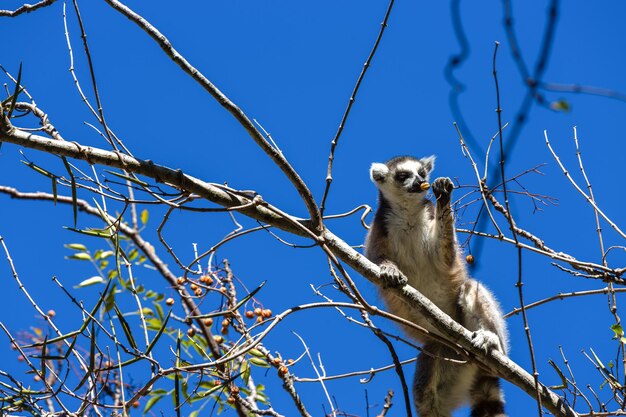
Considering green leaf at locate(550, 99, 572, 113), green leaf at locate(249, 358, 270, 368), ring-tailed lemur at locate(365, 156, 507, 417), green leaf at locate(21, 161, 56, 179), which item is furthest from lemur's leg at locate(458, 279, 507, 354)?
green leaf at locate(550, 99, 572, 113)

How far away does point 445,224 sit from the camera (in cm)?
590

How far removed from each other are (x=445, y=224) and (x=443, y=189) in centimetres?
47

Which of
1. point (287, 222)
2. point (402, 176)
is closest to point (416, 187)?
point (402, 176)

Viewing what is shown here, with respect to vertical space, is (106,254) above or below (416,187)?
below

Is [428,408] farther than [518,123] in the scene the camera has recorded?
Yes

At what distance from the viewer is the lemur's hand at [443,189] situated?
5.47m

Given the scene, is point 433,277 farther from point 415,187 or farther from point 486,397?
point 486,397

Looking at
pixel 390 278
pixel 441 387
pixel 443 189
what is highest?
pixel 443 189

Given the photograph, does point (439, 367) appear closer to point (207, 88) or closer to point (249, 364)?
point (249, 364)

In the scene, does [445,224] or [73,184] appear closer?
[73,184]

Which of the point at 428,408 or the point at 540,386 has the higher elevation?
the point at 428,408

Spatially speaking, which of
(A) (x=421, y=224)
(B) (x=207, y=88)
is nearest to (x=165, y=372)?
(B) (x=207, y=88)

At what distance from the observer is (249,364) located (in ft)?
16.3

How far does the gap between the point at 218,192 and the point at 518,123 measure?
2.66 m
